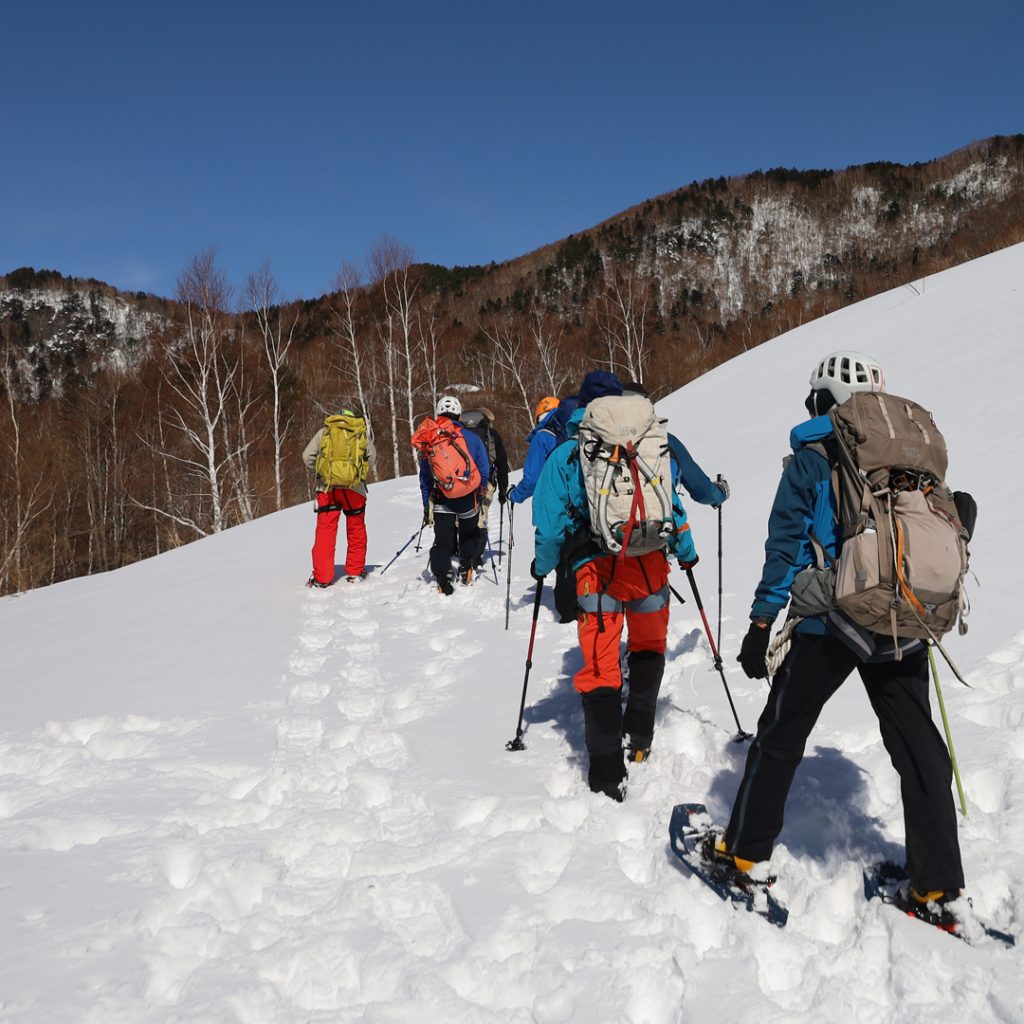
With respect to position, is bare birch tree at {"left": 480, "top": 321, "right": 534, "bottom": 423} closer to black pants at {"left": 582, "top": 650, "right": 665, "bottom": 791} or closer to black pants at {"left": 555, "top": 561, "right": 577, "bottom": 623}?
black pants at {"left": 555, "top": 561, "right": 577, "bottom": 623}

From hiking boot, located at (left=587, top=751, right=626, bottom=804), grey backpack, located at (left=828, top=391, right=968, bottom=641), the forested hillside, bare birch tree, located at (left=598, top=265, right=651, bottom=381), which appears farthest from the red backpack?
bare birch tree, located at (left=598, top=265, right=651, bottom=381)

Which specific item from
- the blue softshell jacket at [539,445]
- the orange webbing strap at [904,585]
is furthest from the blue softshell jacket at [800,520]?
the blue softshell jacket at [539,445]

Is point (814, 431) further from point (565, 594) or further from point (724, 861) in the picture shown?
point (565, 594)

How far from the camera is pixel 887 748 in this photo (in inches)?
88.3

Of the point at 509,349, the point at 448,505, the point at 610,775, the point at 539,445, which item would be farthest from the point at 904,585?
the point at 509,349

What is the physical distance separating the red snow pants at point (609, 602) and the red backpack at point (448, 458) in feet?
12.7

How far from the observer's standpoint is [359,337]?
3906 cm

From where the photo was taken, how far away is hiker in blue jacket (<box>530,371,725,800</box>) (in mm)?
3227

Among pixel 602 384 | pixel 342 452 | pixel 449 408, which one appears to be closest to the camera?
pixel 602 384

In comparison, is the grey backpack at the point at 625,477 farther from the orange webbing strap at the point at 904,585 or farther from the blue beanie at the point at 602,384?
the orange webbing strap at the point at 904,585

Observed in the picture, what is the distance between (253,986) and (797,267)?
56540 millimetres

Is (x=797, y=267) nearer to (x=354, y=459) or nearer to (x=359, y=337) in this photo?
(x=359, y=337)

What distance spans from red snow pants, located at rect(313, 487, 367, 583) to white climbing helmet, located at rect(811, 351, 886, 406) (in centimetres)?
612

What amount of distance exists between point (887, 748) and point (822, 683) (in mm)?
283
